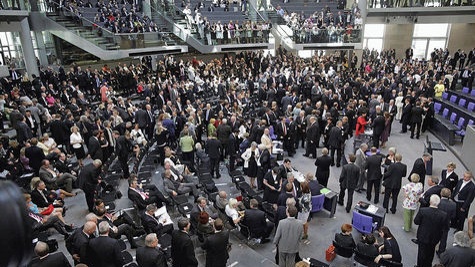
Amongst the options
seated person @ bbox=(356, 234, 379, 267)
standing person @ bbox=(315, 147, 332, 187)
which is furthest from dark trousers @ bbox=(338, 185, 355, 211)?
seated person @ bbox=(356, 234, 379, 267)

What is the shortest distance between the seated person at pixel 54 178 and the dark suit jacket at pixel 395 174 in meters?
8.12

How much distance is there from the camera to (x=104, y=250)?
5145mm

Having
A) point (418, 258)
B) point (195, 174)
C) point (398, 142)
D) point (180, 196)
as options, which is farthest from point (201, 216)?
point (398, 142)

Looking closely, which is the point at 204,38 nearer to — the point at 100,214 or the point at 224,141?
the point at 224,141

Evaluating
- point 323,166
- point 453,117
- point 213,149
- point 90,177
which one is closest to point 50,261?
point 90,177

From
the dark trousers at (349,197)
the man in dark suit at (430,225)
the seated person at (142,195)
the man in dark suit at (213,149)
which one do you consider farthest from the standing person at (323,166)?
the seated person at (142,195)

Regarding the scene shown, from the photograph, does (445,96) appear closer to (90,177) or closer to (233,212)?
(233,212)

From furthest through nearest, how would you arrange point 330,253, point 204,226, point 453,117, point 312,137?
point 453,117 → point 312,137 → point 330,253 → point 204,226

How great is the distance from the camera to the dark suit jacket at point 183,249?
531 centimetres

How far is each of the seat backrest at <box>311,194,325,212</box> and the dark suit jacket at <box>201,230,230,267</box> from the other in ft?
10.3

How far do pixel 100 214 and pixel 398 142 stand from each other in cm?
1111

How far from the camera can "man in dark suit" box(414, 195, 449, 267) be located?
5.98m

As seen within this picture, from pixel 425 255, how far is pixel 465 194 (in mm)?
1682

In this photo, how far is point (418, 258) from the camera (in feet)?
21.5
